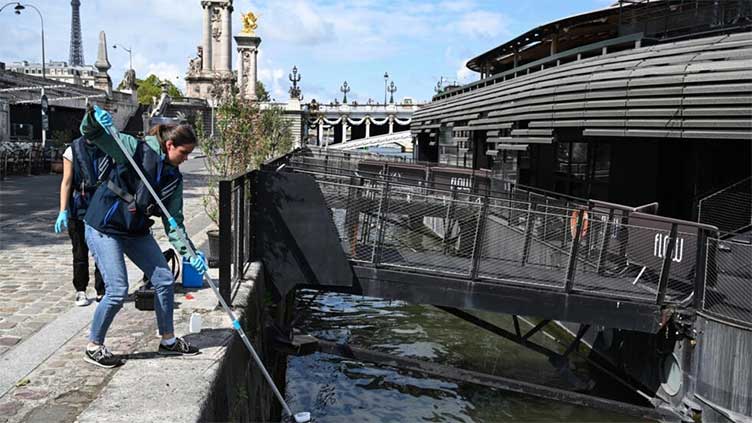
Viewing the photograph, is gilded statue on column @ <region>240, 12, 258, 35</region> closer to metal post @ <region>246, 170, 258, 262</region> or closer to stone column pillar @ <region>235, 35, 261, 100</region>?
stone column pillar @ <region>235, 35, 261, 100</region>

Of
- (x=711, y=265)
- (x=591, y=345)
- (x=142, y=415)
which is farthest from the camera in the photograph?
(x=591, y=345)

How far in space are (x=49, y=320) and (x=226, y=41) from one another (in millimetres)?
85657

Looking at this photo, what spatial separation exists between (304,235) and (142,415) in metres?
4.70

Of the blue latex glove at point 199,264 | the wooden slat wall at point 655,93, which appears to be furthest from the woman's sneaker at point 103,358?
the wooden slat wall at point 655,93

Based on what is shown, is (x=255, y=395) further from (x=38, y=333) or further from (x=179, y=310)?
(x=38, y=333)

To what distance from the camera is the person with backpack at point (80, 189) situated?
593cm

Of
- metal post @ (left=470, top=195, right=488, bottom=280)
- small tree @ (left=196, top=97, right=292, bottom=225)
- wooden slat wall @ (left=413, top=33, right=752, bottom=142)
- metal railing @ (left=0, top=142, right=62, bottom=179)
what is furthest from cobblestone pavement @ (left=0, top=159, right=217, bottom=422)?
metal railing @ (left=0, top=142, right=62, bottom=179)

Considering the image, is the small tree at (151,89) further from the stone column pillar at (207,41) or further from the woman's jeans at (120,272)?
the woman's jeans at (120,272)

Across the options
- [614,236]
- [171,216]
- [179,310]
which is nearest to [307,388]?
[179,310]

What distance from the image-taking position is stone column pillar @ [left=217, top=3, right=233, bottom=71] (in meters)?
87.7

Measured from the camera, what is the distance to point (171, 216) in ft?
17.9

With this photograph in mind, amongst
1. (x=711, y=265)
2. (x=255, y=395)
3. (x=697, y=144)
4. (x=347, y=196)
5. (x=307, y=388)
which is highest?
(x=697, y=144)

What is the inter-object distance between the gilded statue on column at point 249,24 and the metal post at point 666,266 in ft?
263

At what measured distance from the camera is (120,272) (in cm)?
519
